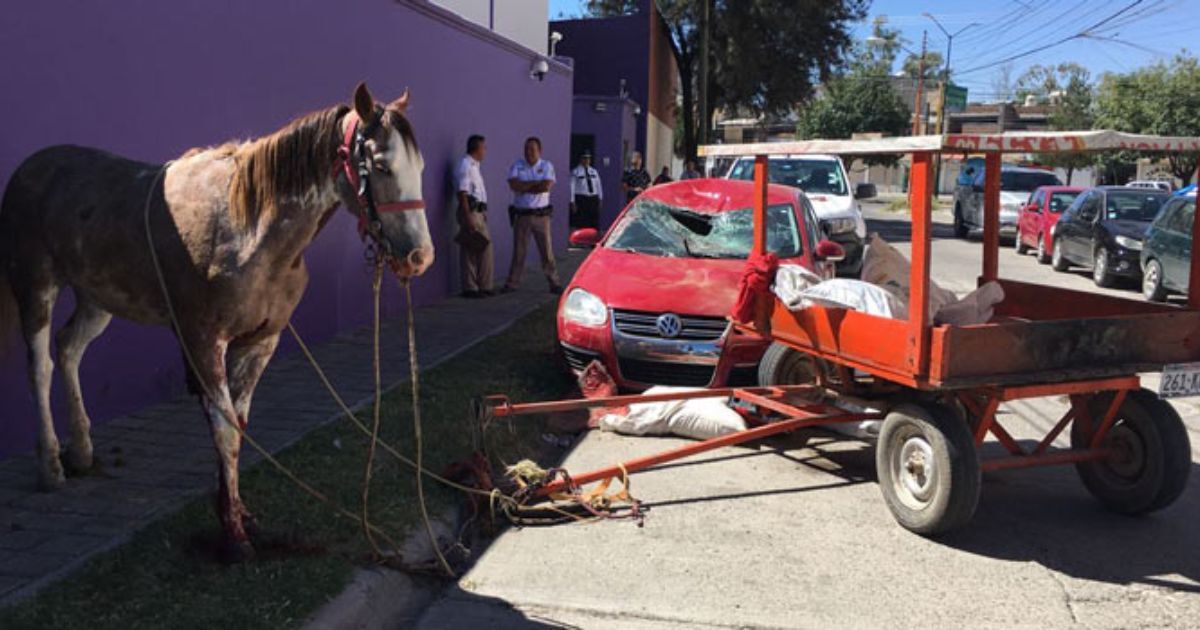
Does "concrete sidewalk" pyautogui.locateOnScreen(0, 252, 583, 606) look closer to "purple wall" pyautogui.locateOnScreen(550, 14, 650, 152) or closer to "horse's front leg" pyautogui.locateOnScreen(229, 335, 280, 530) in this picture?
"horse's front leg" pyautogui.locateOnScreen(229, 335, 280, 530)

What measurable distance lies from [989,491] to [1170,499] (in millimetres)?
949

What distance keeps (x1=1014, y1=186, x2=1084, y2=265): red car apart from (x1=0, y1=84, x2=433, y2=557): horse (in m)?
18.4

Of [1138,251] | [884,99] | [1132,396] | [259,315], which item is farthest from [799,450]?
[884,99]

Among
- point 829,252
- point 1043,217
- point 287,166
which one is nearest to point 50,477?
point 287,166

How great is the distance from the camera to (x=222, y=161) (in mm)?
4297

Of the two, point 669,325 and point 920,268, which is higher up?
point 920,268

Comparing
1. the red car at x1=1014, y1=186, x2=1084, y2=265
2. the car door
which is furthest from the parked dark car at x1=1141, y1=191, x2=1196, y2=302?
the car door

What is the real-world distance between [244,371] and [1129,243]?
1570 centimetres

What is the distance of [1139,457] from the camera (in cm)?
533

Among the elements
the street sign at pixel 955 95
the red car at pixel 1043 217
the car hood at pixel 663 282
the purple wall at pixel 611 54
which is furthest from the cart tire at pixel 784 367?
the street sign at pixel 955 95

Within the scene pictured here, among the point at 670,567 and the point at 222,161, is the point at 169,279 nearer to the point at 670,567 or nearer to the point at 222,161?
the point at 222,161

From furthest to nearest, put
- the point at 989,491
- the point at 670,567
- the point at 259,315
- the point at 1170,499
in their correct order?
the point at 989,491 → the point at 1170,499 → the point at 670,567 → the point at 259,315

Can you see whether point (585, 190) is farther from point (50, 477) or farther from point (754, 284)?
point (50, 477)

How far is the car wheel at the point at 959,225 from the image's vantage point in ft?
87.7
